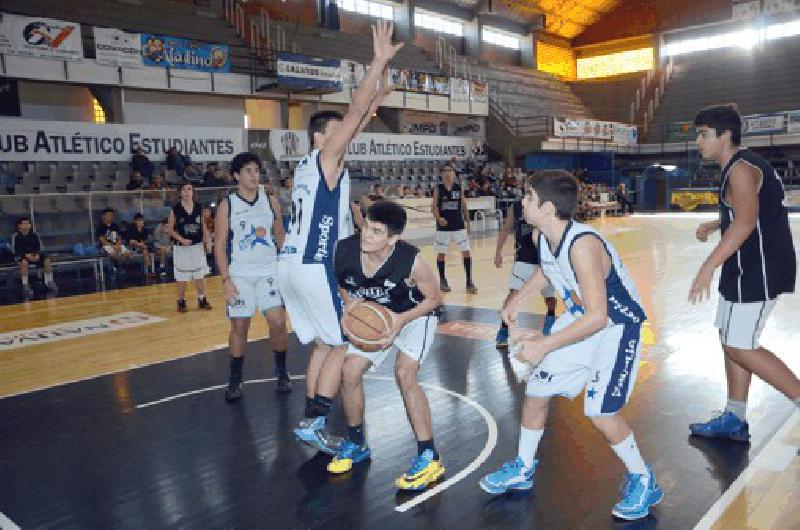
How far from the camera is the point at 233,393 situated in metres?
5.13

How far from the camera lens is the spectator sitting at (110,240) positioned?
39.8ft

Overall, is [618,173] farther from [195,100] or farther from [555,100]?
[195,100]

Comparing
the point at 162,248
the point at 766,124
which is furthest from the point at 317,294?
the point at 766,124

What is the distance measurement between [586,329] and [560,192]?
60 cm

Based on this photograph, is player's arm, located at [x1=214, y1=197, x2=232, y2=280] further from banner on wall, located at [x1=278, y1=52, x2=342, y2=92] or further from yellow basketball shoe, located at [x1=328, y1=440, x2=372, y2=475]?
banner on wall, located at [x1=278, y1=52, x2=342, y2=92]

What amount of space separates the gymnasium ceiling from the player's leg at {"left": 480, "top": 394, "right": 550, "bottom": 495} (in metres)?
35.3

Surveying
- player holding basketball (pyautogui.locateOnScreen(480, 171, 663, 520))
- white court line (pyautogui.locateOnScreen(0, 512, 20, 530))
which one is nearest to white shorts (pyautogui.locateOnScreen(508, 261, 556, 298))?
player holding basketball (pyautogui.locateOnScreen(480, 171, 663, 520))

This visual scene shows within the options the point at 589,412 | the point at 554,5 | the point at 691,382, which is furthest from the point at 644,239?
the point at 554,5

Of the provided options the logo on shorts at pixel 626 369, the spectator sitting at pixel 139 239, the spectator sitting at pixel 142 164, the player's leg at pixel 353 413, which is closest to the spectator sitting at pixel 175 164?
the spectator sitting at pixel 142 164

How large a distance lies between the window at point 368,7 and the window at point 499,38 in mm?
6675

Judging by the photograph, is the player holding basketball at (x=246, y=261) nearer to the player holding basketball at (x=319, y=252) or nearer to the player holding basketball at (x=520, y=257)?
the player holding basketball at (x=319, y=252)

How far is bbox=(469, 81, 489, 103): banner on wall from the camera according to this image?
92.7 ft

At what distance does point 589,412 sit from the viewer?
9.75ft

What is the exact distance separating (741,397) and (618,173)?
28.9m
